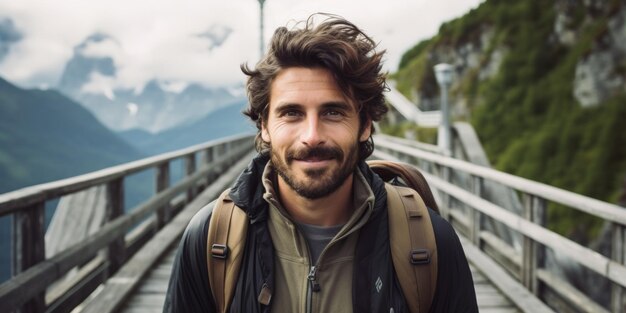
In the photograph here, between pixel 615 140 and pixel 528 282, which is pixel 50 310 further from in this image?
pixel 615 140

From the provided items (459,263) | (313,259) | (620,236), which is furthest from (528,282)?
(313,259)

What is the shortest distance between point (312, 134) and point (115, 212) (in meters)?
3.25

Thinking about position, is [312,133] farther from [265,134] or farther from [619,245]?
[619,245]

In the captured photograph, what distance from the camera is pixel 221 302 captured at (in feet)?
5.83

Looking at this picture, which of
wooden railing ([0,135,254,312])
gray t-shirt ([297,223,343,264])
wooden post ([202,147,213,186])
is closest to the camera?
gray t-shirt ([297,223,343,264])

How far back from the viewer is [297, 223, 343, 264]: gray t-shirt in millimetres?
1791

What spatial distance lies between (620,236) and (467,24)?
47.9 meters

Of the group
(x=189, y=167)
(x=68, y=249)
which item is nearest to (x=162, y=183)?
(x=189, y=167)

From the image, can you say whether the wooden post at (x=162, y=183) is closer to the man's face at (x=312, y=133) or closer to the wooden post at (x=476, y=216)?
the wooden post at (x=476, y=216)

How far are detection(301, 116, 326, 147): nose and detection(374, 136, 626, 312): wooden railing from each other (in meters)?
1.82

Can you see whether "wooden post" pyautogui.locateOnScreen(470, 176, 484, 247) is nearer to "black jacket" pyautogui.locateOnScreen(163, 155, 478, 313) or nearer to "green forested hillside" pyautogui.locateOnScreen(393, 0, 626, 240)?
"black jacket" pyautogui.locateOnScreen(163, 155, 478, 313)

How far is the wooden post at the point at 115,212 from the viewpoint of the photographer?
14.5 feet

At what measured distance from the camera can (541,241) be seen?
148 inches

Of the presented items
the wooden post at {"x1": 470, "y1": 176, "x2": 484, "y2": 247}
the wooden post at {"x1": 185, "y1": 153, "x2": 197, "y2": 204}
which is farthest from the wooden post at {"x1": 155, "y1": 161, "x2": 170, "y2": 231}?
the wooden post at {"x1": 470, "y1": 176, "x2": 484, "y2": 247}
